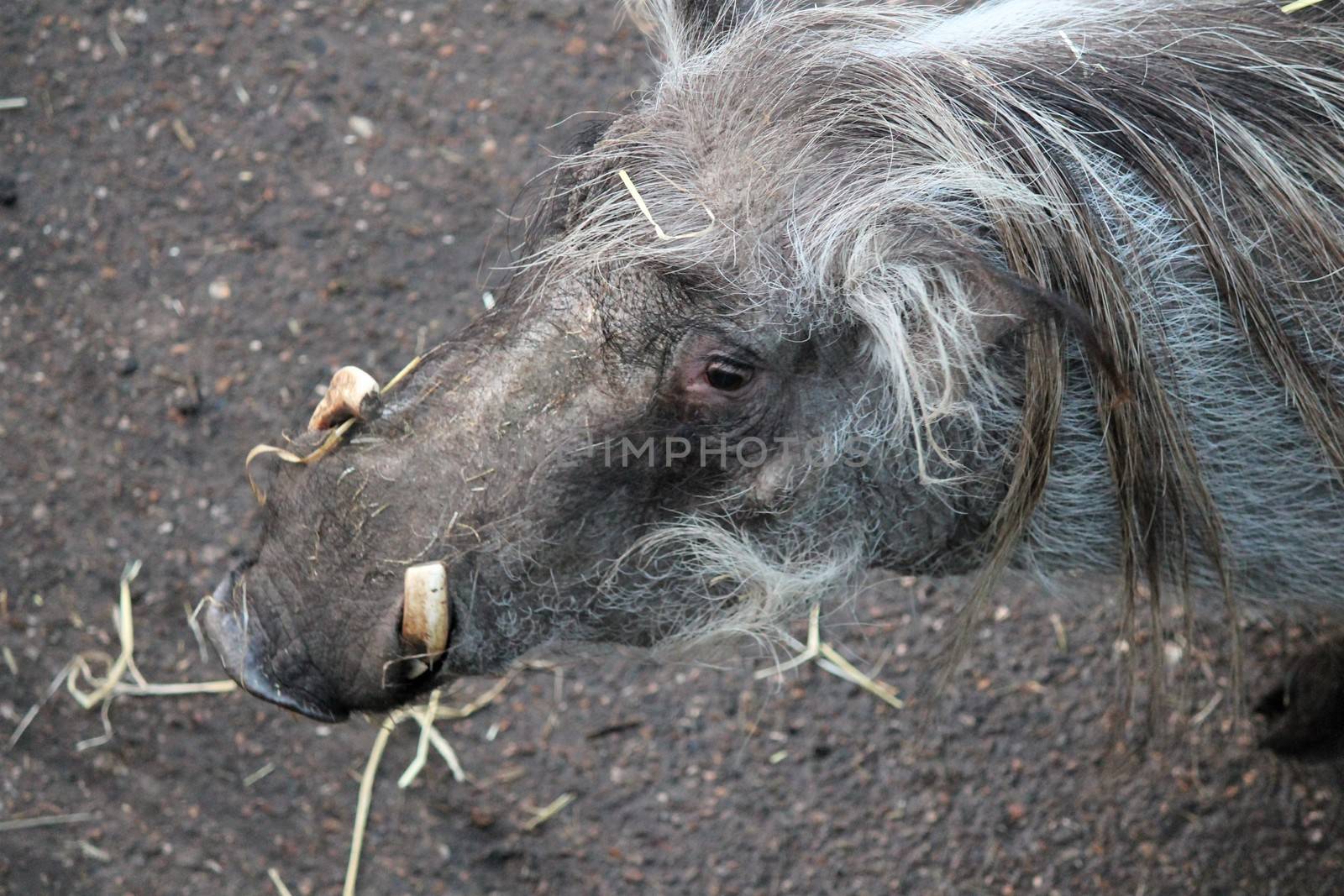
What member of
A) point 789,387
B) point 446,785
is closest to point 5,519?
point 446,785

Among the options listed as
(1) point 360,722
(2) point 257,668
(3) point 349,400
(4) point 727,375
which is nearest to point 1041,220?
(4) point 727,375

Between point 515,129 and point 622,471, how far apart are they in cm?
209

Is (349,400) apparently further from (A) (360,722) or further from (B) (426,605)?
(A) (360,722)

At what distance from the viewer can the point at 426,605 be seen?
178cm

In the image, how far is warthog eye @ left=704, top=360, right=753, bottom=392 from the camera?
1.81m

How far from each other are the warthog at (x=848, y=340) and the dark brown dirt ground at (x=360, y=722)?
2.15ft

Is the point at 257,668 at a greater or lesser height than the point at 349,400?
lesser

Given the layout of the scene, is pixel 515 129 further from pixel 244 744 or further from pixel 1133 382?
pixel 1133 382

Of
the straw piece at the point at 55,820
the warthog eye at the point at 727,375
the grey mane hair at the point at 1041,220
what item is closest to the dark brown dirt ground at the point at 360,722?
the straw piece at the point at 55,820

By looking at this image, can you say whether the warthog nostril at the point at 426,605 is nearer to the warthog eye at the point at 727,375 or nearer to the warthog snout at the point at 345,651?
the warthog snout at the point at 345,651

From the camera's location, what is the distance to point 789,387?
186cm

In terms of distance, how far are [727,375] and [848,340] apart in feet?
0.65

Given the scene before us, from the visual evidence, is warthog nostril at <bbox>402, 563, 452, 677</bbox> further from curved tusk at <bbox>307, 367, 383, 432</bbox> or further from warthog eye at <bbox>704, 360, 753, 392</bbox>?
warthog eye at <bbox>704, 360, 753, 392</bbox>

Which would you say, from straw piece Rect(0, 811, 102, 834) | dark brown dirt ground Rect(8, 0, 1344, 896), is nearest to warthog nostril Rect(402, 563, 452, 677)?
dark brown dirt ground Rect(8, 0, 1344, 896)
